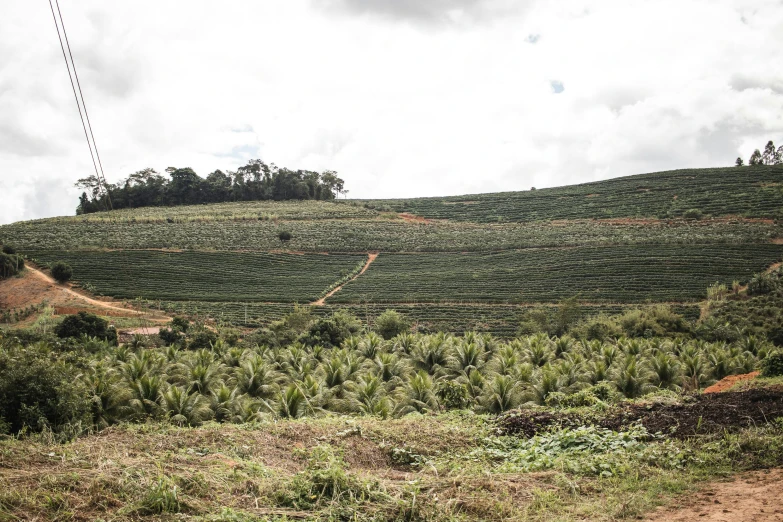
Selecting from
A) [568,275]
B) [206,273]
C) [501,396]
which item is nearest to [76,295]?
[206,273]

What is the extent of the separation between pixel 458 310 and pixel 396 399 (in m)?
34.0

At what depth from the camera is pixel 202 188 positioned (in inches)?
5079

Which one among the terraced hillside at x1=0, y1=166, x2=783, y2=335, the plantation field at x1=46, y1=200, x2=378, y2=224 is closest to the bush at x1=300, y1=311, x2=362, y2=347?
the terraced hillside at x1=0, y1=166, x2=783, y2=335

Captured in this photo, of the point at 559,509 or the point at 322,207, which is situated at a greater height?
the point at 322,207

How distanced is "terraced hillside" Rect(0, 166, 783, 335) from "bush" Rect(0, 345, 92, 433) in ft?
116

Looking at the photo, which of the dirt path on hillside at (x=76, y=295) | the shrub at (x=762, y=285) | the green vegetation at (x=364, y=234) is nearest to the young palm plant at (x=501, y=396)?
the dirt path on hillside at (x=76, y=295)

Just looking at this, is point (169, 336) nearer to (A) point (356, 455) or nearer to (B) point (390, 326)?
(B) point (390, 326)

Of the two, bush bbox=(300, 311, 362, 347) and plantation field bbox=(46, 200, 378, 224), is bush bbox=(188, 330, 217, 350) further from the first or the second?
plantation field bbox=(46, 200, 378, 224)

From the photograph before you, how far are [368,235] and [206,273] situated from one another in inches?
1120

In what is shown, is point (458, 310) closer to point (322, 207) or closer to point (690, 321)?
point (690, 321)

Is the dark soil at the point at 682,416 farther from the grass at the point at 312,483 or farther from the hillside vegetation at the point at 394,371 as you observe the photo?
the grass at the point at 312,483

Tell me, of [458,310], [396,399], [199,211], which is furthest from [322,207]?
[396,399]

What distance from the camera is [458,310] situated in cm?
5553

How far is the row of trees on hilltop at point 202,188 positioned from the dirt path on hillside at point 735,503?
5002 inches
